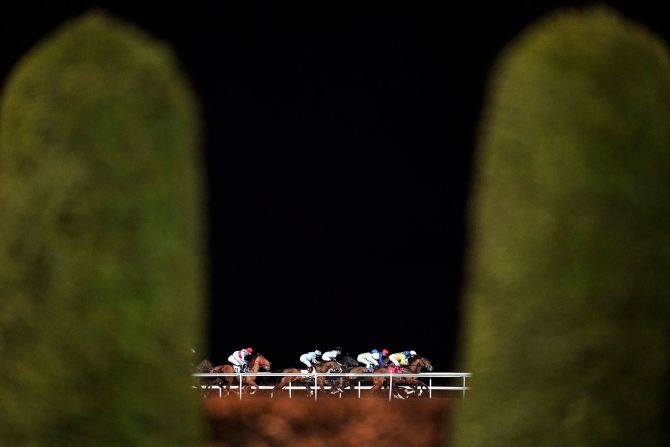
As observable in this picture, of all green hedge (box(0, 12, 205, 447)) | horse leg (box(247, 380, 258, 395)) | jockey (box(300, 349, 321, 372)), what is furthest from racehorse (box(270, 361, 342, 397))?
green hedge (box(0, 12, 205, 447))

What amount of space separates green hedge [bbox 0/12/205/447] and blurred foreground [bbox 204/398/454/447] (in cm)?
150

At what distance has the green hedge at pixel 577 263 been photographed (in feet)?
16.0

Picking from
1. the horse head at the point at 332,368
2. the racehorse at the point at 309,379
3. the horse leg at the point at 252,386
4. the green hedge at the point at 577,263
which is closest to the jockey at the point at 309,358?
the horse head at the point at 332,368

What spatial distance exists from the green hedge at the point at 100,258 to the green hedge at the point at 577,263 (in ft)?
5.26

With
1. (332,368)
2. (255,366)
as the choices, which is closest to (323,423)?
(332,368)

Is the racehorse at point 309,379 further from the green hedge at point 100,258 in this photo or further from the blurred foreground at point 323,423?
the green hedge at point 100,258

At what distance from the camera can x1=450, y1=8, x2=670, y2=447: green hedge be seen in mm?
4883

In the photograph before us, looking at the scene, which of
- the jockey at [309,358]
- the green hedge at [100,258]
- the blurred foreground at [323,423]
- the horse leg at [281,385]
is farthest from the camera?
the jockey at [309,358]

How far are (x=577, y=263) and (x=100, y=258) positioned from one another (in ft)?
7.86

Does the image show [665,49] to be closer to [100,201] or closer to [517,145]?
[517,145]

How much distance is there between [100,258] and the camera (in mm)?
4855

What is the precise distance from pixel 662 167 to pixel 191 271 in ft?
8.34

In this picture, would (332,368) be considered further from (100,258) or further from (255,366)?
(100,258)

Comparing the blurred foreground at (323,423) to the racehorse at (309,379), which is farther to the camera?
the racehorse at (309,379)
